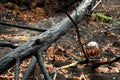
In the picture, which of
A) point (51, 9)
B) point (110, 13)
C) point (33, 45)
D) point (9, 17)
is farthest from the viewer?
point (110, 13)

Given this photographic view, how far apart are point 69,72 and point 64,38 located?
1.94 metres

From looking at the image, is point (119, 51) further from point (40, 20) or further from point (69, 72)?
point (40, 20)

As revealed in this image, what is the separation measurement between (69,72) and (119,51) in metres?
2.08

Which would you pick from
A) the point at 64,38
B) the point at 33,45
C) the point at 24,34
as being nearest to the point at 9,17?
the point at 24,34

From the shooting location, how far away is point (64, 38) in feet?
24.2

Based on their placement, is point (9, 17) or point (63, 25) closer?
point (63, 25)

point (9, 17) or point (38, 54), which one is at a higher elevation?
point (9, 17)

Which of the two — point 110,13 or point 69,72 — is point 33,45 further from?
point 110,13

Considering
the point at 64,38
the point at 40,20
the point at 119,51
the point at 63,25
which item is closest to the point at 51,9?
the point at 40,20

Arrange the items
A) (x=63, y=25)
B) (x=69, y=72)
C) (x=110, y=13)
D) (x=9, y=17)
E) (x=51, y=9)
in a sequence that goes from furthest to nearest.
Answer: (x=110, y=13) < (x=51, y=9) < (x=9, y=17) < (x=69, y=72) < (x=63, y=25)

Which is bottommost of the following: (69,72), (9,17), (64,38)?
(69,72)

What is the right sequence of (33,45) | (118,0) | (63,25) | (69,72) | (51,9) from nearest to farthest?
(33,45) < (63,25) < (69,72) < (51,9) < (118,0)

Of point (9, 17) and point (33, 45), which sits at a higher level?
point (9, 17)

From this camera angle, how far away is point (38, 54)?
3.60 meters
